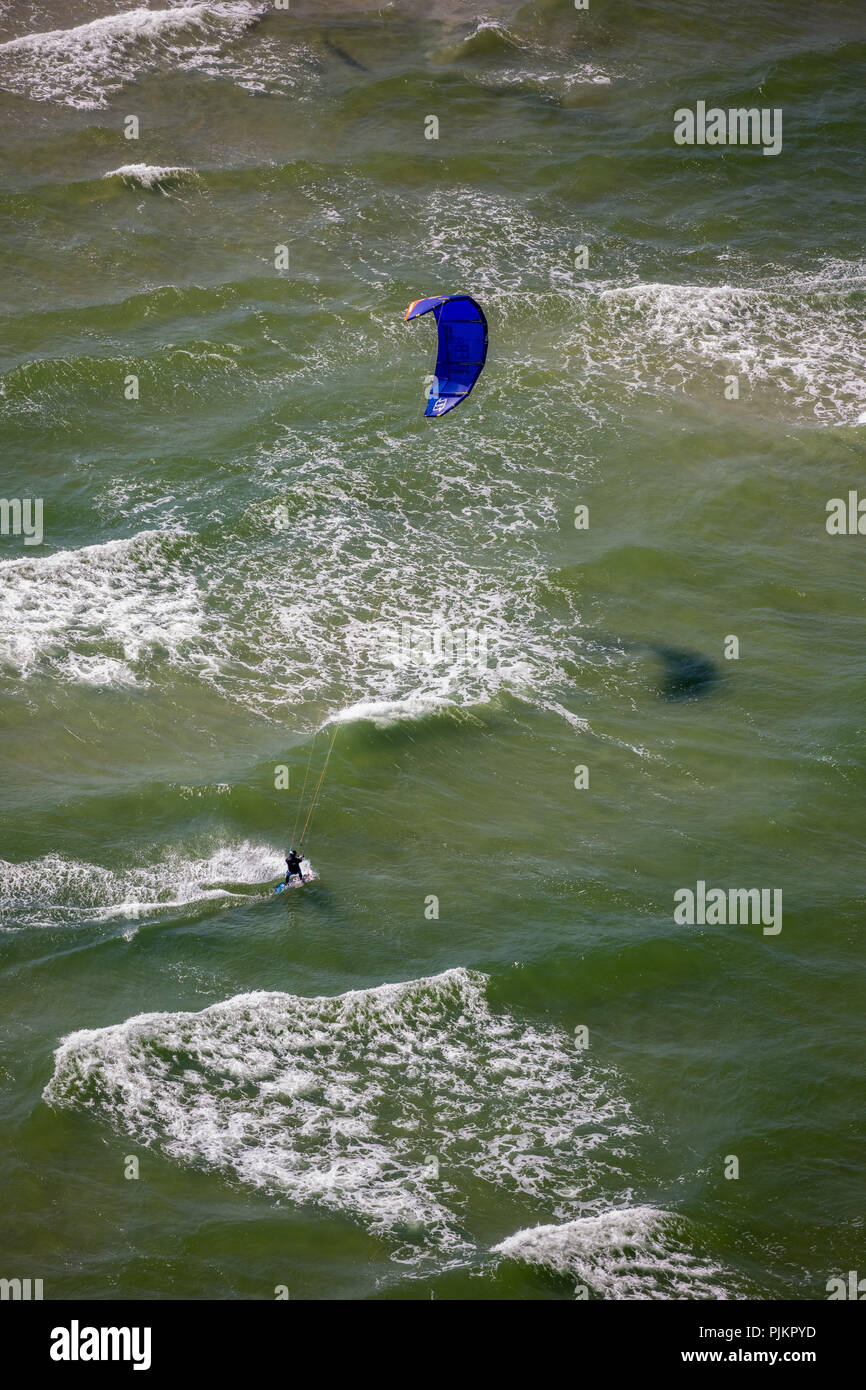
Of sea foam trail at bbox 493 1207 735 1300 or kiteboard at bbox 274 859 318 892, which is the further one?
kiteboard at bbox 274 859 318 892

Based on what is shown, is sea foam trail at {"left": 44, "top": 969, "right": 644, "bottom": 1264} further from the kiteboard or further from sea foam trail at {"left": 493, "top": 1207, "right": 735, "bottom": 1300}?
the kiteboard

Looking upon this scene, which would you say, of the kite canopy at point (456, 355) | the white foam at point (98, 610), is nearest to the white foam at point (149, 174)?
the white foam at point (98, 610)

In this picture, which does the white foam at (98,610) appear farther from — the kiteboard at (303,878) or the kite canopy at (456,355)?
the kite canopy at (456,355)

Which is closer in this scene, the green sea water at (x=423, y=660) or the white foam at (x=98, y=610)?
the green sea water at (x=423, y=660)

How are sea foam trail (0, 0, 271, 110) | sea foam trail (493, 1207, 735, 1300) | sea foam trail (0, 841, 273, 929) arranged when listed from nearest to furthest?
sea foam trail (493, 1207, 735, 1300), sea foam trail (0, 841, 273, 929), sea foam trail (0, 0, 271, 110)

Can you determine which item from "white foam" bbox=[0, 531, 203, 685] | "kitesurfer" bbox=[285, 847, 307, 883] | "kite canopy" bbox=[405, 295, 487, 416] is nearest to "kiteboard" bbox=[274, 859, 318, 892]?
"kitesurfer" bbox=[285, 847, 307, 883]

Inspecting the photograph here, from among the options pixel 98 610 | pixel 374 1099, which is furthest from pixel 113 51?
pixel 374 1099
